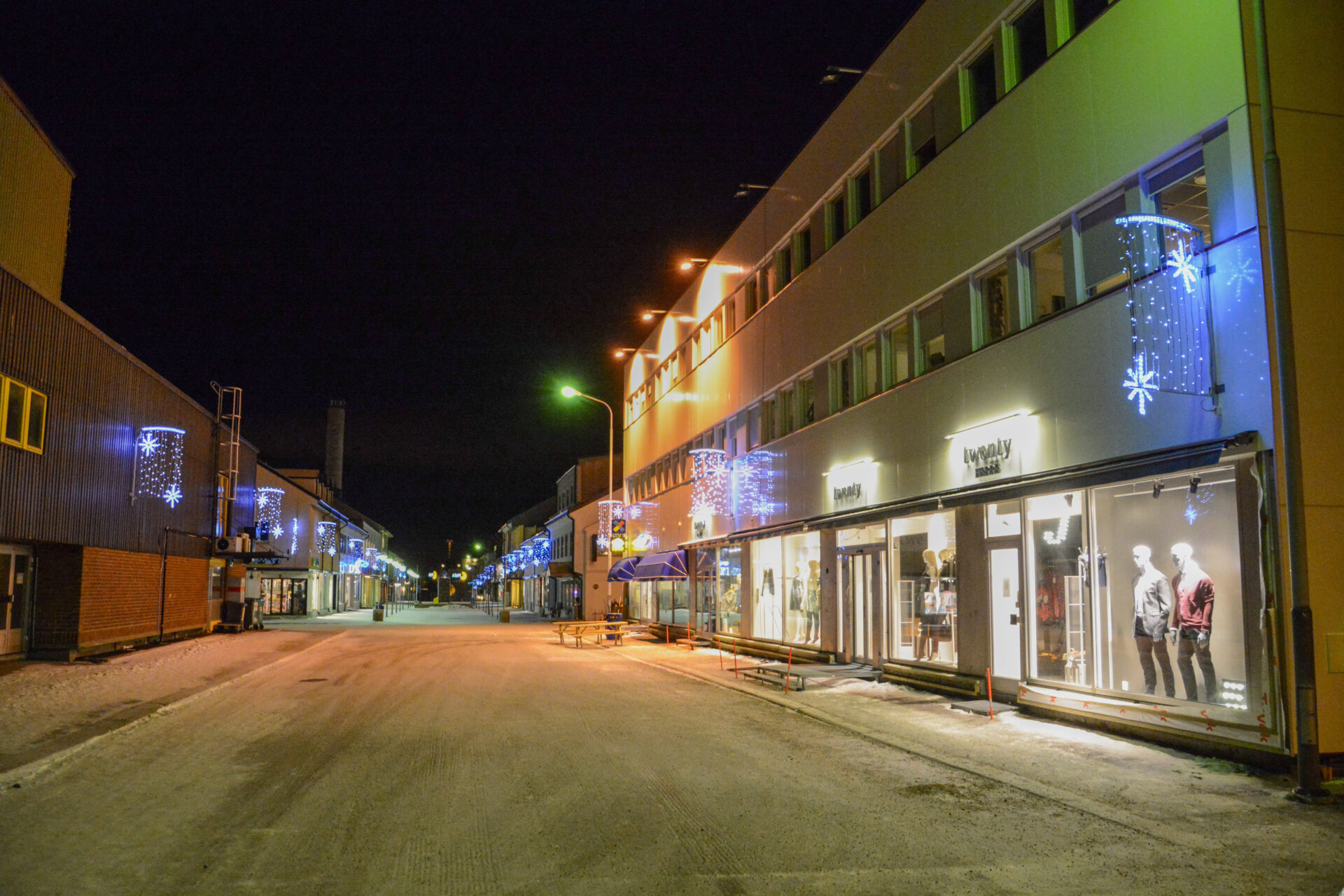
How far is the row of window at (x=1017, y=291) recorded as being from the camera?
11562 mm

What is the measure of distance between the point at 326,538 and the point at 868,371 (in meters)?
56.8

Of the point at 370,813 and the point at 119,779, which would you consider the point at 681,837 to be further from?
the point at 119,779

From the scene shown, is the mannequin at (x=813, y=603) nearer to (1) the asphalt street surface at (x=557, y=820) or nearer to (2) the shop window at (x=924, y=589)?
(2) the shop window at (x=924, y=589)

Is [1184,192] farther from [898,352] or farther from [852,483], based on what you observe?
[852,483]

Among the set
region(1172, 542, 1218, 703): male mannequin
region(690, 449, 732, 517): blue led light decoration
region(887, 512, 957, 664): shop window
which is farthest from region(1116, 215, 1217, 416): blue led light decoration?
region(690, 449, 732, 517): blue led light decoration

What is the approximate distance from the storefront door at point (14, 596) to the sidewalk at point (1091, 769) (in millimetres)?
15895

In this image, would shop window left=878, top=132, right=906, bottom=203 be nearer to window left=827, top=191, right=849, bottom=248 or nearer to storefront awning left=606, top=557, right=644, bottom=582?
window left=827, top=191, right=849, bottom=248

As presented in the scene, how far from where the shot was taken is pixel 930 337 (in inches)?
690

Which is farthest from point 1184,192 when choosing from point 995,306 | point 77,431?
point 77,431

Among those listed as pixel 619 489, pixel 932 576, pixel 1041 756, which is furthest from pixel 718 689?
pixel 619 489

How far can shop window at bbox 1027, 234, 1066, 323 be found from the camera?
45.1 feet

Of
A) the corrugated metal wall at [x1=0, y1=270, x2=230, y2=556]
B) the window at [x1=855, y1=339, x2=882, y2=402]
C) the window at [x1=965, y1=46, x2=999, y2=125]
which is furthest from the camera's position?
the window at [x1=855, y1=339, x2=882, y2=402]

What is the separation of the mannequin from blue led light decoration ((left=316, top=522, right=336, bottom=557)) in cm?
5091

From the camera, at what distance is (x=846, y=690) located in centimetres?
1669
